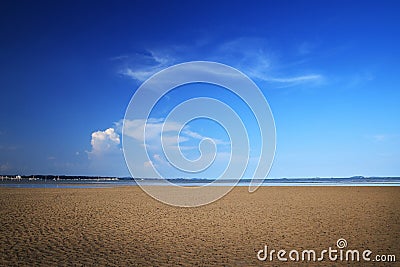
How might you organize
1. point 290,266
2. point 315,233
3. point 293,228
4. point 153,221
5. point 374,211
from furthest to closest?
point 374,211, point 153,221, point 293,228, point 315,233, point 290,266

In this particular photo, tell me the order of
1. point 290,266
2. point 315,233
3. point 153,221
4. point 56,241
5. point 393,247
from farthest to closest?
point 153,221
point 315,233
point 56,241
point 393,247
point 290,266

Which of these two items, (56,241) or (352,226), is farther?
(352,226)

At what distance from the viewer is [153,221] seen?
18.0 meters

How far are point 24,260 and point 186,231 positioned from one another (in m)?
6.71

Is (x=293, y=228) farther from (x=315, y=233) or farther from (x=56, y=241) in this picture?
(x=56, y=241)

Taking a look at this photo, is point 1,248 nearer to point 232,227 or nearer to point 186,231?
point 186,231

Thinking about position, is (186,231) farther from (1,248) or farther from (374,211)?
(374,211)

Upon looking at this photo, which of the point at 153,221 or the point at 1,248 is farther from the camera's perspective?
the point at 153,221

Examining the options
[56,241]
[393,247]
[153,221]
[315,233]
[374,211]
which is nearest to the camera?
[393,247]

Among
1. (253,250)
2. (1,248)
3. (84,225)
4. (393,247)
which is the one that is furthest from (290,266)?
(84,225)

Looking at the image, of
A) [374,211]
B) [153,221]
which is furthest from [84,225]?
[374,211]

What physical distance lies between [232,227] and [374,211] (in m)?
10.4

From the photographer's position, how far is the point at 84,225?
1650 centimetres

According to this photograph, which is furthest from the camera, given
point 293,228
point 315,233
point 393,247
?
point 293,228
